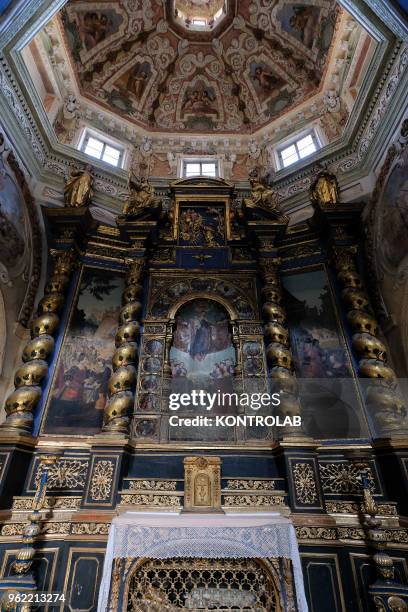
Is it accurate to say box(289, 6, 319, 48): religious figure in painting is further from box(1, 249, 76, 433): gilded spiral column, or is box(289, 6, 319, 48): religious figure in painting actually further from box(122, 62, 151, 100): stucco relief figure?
box(1, 249, 76, 433): gilded spiral column

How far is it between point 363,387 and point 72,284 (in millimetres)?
6501

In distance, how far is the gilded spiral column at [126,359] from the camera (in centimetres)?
630

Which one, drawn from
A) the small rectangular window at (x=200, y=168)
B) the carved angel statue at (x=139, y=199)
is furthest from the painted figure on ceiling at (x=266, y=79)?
the carved angel statue at (x=139, y=199)

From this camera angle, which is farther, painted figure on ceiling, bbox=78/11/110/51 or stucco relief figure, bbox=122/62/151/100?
stucco relief figure, bbox=122/62/151/100

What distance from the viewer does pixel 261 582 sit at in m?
4.45

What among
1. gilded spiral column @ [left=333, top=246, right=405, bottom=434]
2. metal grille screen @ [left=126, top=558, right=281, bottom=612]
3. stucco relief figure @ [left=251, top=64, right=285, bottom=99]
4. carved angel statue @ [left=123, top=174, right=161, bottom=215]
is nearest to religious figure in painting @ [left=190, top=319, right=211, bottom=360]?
gilded spiral column @ [left=333, top=246, right=405, bottom=434]

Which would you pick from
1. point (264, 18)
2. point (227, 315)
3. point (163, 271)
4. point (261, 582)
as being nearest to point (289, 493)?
point (261, 582)

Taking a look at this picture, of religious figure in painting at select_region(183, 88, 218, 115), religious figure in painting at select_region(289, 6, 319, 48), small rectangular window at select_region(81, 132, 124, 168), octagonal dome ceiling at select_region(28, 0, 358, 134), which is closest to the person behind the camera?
small rectangular window at select_region(81, 132, 124, 168)

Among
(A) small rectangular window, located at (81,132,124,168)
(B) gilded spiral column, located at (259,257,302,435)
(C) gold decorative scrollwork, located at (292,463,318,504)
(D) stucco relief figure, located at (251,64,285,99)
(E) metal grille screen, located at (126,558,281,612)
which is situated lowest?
(E) metal grille screen, located at (126,558,281,612)

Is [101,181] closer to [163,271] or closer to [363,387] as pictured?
[163,271]

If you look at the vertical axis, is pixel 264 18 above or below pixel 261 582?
above

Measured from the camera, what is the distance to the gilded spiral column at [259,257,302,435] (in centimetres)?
650
